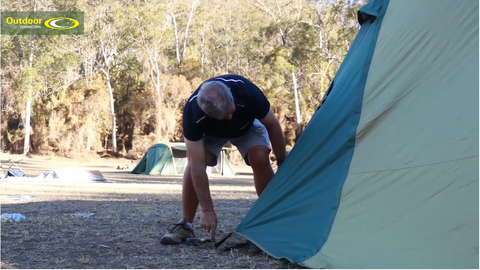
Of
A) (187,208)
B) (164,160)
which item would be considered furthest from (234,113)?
(164,160)

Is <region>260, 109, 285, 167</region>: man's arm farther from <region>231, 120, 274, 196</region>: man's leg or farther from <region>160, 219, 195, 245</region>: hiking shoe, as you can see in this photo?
<region>160, 219, 195, 245</region>: hiking shoe

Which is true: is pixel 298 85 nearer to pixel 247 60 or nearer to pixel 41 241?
pixel 247 60

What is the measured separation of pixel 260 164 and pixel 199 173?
25.6 inches

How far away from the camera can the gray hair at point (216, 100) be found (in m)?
3.86

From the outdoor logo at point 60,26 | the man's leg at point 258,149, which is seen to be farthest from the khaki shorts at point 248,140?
the outdoor logo at point 60,26

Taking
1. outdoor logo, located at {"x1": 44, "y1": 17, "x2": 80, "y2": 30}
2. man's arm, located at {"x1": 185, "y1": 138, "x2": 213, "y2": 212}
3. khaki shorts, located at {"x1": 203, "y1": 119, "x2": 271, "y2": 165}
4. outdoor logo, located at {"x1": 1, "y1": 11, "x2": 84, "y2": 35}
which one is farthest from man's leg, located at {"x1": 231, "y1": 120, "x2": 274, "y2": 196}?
outdoor logo, located at {"x1": 44, "y1": 17, "x2": 80, "y2": 30}

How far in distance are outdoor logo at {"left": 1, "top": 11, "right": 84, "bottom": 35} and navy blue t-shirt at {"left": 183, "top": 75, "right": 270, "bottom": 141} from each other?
36.3m

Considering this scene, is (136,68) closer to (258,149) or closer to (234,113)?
(258,149)

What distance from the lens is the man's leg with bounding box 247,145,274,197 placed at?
15.1ft

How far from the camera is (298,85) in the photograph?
39875 mm

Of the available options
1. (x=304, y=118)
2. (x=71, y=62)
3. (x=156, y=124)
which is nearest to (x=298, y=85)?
(x=304, y=118)

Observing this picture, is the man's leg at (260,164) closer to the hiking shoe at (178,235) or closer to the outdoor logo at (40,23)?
the hiking shoe at (178,235)

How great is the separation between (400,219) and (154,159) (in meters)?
20.4

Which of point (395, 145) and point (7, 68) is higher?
point (7, 68)
